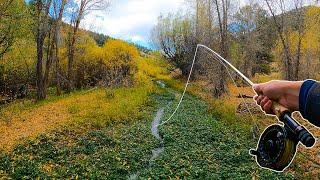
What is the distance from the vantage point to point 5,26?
25297mm

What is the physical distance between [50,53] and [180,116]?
14.1m

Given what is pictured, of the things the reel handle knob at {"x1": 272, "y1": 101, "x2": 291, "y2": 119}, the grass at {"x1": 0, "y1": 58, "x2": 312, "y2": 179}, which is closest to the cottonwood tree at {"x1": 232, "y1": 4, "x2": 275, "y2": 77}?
the grass at {"x1": 0, "y1": 58, "x2": 312, "y2": 179}

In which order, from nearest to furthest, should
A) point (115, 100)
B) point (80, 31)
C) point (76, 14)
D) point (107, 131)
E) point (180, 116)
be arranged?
point (107, 131), point (180, 116), point (115, 100), point (76, 14), point (80, 31)

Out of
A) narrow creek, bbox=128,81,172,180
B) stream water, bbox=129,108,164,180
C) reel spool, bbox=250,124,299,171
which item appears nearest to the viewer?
reel spool, bbox=250,124,299,171

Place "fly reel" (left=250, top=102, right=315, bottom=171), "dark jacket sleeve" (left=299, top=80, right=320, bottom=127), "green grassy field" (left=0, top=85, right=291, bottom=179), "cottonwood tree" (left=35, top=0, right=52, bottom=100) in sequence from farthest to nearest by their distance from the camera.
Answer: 1. "cottonwood tree" (left=35, top=0, right=52, bottom=100)
2. "green grassy field" (left=0, top=85, right=291, bottom=179)
3. "fly reel" (left=250, top=102, right=315, bottom=171)
4. "dark jacket sleeve" (left=299, top=80, right=320, bottom=127)

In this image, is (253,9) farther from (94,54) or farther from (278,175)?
(278,175)

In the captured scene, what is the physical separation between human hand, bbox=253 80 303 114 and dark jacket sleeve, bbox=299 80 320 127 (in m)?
0.06

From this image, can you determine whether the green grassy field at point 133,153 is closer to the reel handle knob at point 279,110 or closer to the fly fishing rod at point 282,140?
the fly fishing rod at point 282,140

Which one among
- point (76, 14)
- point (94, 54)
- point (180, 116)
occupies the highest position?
point (76, 14)

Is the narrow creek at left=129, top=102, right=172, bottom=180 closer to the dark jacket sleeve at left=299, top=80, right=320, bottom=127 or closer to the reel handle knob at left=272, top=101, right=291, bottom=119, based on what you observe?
the reel handle knob at left=272, top=101, right=291, bottom=119

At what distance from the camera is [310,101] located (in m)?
1.82

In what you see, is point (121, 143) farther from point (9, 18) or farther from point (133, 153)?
point (9, 18)

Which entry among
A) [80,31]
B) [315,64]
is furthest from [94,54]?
[315,64]

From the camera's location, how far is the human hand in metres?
2.01
